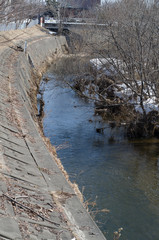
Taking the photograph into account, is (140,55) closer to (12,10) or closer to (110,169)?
(110,169)

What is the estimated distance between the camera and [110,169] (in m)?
11.3

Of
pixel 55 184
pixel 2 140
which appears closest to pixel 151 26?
pixel 2 140

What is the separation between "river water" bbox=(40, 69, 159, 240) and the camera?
845 cm

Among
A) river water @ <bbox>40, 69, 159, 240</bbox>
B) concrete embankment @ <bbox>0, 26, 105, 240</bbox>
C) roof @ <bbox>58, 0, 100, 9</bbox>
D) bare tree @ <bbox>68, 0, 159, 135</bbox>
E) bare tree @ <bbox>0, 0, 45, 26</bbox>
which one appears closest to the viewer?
concrete embankment @ <bbox>0, 26, 105, 240</bbox>

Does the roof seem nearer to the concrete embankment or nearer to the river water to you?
the river water

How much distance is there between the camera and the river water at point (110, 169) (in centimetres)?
845

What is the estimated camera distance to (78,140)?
13.8m

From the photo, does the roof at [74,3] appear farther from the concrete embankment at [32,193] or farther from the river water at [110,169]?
the concrete embankment at [32,193]

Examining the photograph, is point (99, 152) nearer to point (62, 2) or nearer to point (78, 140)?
point (78, 140)

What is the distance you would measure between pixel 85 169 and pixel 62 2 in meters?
55.8

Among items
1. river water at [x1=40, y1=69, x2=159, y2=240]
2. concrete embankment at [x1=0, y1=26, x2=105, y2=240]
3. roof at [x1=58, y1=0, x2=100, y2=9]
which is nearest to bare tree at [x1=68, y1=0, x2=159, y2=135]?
river water at [x1=40, y1=69, x2=159, y2=240]

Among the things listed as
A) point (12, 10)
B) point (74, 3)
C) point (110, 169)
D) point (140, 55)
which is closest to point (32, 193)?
point (110, 169)

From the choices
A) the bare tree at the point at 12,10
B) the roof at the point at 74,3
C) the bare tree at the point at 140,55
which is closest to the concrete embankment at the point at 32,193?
the bare tree at the point at 140,55

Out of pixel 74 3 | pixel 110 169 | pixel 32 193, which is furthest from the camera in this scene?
pixel 74 3
